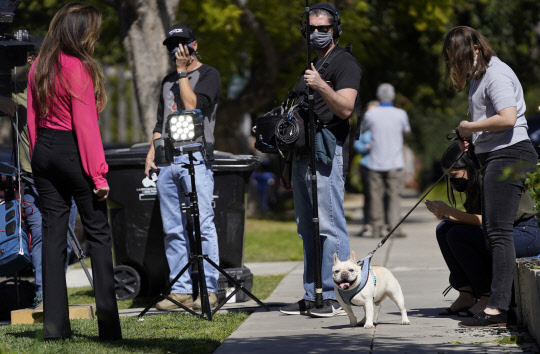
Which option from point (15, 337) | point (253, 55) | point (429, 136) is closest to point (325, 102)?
point (15, 337)

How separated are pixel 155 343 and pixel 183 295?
5.26 ft

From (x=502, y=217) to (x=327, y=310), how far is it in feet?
4.63

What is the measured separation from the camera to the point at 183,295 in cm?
698

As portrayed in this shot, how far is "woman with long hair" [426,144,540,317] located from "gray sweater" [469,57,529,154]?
327 millimetres

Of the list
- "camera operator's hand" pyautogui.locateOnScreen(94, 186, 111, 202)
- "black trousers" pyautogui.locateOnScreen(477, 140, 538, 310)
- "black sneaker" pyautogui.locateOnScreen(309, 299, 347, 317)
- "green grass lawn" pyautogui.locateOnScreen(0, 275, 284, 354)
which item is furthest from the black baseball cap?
"black trousers" pyautogui.locateOnScreen(477, 140, 538, 310)

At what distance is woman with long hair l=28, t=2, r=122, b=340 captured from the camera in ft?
17.4

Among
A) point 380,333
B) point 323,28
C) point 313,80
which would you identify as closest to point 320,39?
point 323,28

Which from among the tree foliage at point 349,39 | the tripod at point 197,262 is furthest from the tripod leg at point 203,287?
the tree foliage at point 349,39

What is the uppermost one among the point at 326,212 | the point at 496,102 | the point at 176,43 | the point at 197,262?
the point at 176,43

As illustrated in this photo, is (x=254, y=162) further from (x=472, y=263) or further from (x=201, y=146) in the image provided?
(x=472, y=263)

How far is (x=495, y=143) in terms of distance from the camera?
553 cm

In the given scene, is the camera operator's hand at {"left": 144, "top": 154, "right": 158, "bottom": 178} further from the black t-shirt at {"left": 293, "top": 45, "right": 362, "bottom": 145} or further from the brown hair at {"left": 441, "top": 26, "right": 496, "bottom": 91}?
the brown hair at {"left": 441, "top": 26, "right": 496, "bottom": 91}

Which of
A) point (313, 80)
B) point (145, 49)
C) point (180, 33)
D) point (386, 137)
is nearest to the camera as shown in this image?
point (313, 80)

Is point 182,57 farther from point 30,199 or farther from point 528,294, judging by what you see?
point 528,294
